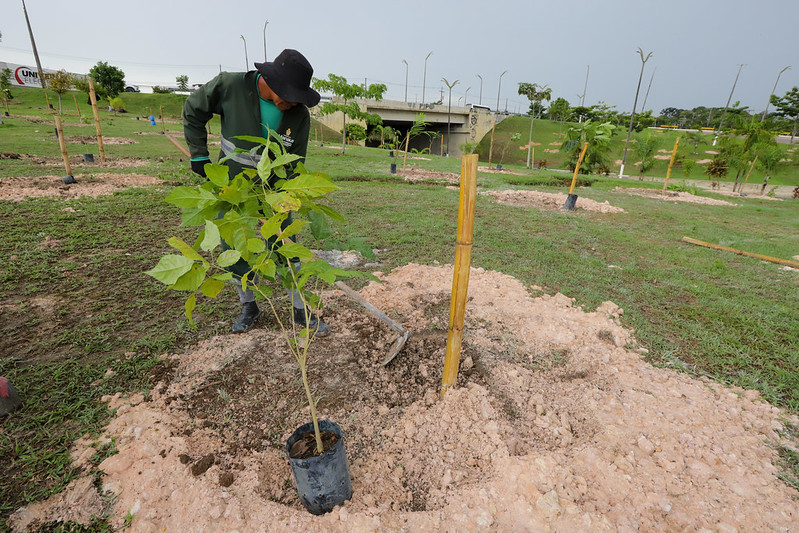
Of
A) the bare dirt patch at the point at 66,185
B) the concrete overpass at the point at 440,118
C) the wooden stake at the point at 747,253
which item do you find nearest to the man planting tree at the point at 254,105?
the bare dirt patch at the point at 66,185

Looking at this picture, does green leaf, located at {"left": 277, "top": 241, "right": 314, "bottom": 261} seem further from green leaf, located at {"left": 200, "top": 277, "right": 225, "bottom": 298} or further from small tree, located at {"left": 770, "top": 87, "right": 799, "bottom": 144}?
small tree, located at {"left": 770, "top": 87, "right": 799, "bottom": 144}

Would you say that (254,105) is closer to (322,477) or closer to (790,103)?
(322,477)

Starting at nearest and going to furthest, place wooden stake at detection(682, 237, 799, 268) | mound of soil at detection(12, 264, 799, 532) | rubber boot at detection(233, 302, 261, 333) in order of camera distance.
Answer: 1. mound of soil at detection(12, 264, 799, 532)
2. rubber boot at detection(233, 302, 261, 333)
3. wooden stake at detection(682, 237, 799, 268)

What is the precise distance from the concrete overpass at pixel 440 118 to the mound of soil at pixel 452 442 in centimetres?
3261

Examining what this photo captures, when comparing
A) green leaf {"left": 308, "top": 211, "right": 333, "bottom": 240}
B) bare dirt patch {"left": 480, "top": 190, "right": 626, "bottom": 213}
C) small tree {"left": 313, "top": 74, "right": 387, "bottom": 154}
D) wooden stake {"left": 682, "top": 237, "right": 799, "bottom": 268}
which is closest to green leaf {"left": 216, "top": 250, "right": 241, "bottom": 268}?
green leaf {"left": 308, "top": 211, "right": 333, "bottom": 240}

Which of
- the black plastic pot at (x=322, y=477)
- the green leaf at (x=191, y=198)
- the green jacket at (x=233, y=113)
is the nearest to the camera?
the green leaf at (x=191, y=198)

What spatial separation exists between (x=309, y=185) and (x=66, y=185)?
8461mm

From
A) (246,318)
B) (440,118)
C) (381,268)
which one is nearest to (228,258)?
(246,318)

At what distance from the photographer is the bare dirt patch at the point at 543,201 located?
29.0ft

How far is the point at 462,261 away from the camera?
6.44 ft

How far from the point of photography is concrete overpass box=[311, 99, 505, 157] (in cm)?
3362

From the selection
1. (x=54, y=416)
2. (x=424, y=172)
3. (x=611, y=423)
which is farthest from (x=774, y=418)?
(x=424, y=172)

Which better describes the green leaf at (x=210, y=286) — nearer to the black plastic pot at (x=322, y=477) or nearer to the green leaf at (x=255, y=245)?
the green leaf at (x=255, y=245)

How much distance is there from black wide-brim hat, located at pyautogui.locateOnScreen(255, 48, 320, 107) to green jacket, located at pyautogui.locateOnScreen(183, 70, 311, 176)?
0.24 meters
